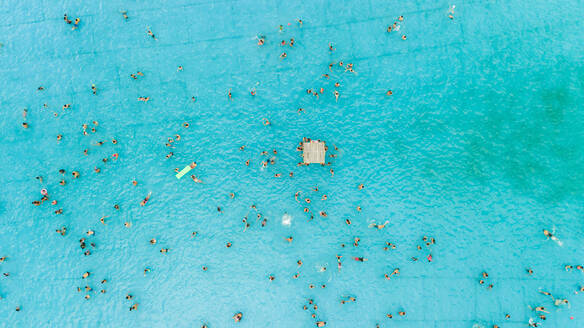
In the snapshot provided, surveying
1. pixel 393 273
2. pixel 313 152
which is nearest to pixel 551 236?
pixel 393 273

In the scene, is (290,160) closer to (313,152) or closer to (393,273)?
(313,152)

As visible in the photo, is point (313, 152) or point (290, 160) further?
point (290, 160)

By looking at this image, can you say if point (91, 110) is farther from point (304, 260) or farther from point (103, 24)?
point (304, 260)

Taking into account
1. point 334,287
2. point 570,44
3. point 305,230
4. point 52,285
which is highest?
point 570,44

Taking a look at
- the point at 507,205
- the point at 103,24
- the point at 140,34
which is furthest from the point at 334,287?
the point at 103,24

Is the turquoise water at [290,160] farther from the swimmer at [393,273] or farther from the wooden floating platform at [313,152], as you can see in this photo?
the wooden floating platform at [313,152]

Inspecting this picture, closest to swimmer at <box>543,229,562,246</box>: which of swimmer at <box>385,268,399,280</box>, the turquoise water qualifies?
the turquoise water

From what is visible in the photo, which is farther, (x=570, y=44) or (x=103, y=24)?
(x=103, y=24)

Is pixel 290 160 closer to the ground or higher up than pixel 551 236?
higher up

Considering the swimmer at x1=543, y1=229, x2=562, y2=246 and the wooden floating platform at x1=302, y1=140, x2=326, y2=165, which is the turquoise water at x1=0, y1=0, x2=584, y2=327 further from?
the wooden floating platform at x1=302, y1=140, x2=326, y2=165
